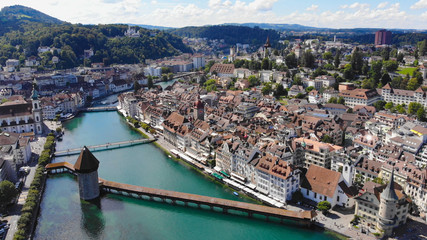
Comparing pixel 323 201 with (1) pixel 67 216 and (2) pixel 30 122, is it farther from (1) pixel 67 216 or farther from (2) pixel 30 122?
(2) pixel 30 122

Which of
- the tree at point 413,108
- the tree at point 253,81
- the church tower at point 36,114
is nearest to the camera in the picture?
the tree at point 413,108

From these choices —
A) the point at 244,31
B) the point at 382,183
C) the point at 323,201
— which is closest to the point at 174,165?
the point at 323,201

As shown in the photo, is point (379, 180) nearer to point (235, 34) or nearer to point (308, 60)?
point (308, 60)

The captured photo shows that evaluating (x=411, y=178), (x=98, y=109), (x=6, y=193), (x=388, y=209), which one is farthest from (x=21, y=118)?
(x=411, y=178)

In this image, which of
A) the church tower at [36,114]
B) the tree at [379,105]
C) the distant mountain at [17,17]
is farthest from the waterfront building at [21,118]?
the distant mountain at [17,17]

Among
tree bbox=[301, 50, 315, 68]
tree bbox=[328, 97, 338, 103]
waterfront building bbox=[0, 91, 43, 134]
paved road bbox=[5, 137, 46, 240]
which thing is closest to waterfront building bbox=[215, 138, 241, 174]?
paved road bbox=[5, 137, 46, 240]

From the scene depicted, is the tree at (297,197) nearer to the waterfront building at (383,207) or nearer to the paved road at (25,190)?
the waterfront building at (383,207)
